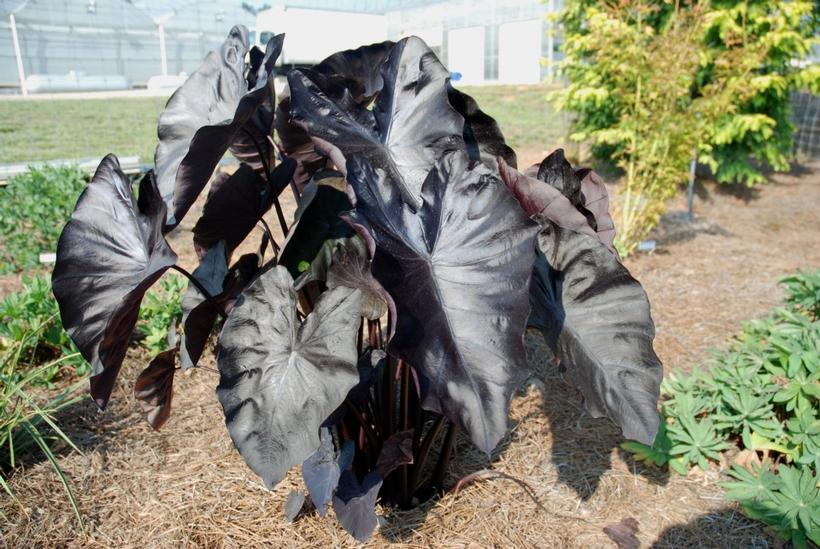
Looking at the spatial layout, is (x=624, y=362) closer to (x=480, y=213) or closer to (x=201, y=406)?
(x=480, y=213)

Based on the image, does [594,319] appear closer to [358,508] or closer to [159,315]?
[358,508]

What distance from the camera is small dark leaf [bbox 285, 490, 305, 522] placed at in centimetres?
165

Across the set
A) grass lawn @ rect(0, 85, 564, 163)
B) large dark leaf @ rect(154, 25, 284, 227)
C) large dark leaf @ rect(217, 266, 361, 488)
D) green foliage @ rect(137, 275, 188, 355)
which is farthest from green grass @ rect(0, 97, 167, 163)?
large dark leaf @ rect(217, 266, 361, 488)

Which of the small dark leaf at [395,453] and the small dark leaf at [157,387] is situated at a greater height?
the small dark leaf at [157,387]

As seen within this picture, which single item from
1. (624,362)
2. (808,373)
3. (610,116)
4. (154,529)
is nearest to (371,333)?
(624,362)

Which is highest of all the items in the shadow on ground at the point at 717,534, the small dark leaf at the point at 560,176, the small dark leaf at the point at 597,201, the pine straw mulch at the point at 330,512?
the small dark leaf at the point at 560,176

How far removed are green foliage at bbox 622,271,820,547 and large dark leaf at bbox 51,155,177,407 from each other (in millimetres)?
1597

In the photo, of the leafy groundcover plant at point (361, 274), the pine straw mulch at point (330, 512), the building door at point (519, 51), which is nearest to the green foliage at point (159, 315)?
the pine straw mulch at point (330, 512)

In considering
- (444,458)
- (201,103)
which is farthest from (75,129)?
(444,458)

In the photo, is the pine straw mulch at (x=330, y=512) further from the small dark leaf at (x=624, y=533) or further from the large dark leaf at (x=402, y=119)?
the large dark leaf at (x=402, y=119)

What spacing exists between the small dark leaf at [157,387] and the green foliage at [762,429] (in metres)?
1.44

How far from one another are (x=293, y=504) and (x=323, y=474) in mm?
287

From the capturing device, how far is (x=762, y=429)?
202 centimetres

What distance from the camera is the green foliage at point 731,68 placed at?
5371 millimetres
